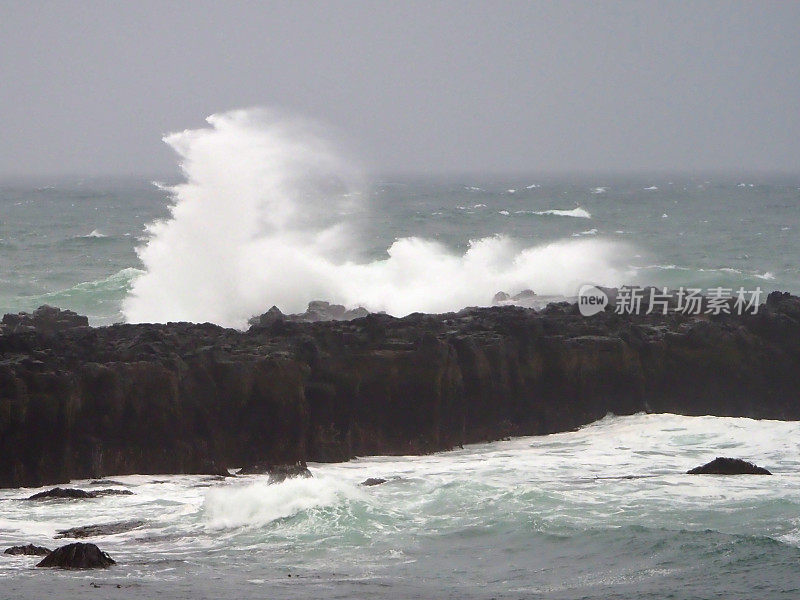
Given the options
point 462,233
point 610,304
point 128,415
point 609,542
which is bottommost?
point 609,542

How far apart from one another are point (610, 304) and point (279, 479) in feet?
28.0

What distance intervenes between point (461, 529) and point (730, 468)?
12.5ft

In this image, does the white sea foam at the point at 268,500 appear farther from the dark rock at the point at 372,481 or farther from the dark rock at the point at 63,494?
the dark rock at the point at 63,494

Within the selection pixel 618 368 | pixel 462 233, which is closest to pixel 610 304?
pixel 618 368

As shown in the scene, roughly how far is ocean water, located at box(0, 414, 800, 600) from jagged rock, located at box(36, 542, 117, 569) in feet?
0.60

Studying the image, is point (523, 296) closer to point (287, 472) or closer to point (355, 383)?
point (355, 383)

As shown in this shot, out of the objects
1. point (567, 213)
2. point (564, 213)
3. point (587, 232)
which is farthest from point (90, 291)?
point (567, 213)

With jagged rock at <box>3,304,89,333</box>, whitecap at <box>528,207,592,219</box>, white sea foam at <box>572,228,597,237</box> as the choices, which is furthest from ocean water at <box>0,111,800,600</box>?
whitecap at <box>528,207,592,219</box>

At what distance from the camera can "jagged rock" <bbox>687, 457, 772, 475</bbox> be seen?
14.2m

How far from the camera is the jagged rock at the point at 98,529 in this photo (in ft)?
38.8

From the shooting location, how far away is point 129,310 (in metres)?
29.1

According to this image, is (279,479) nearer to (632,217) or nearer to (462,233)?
(462,233)

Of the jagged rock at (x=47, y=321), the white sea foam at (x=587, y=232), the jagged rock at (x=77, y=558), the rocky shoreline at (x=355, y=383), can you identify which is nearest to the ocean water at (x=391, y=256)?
the white sea foam at (x=587, y=232)

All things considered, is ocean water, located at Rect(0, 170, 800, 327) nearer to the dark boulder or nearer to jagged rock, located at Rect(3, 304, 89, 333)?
jagged rock, located at Rect(3, 304, 89, 333)
